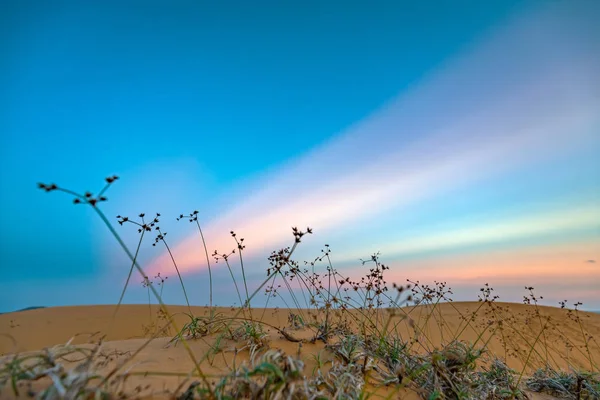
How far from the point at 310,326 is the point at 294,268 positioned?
3.08 feet

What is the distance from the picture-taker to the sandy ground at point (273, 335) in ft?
8.98

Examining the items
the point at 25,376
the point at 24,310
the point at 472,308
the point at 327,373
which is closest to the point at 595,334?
the point at 472,308

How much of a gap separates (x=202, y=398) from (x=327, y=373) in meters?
1.15

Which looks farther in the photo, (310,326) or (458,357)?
(310,326)

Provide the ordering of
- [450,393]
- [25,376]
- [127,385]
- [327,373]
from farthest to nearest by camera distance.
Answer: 1. [450,393]
2. [327,373]
3. [127,385]
4. [25,376]

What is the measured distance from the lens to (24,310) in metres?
18.5

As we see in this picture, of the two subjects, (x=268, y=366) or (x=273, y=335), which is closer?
(x=268, y=366)

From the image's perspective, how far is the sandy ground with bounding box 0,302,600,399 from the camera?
2736 millimetres

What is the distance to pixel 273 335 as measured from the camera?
3832 millimetres

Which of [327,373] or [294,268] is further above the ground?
[294,268]

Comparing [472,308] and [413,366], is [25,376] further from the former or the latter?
[472,308]

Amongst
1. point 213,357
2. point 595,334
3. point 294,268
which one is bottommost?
point 595,334

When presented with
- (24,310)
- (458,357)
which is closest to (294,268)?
(458,357)

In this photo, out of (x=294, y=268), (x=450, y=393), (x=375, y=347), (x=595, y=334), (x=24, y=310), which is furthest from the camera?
(x=24, y=310)
